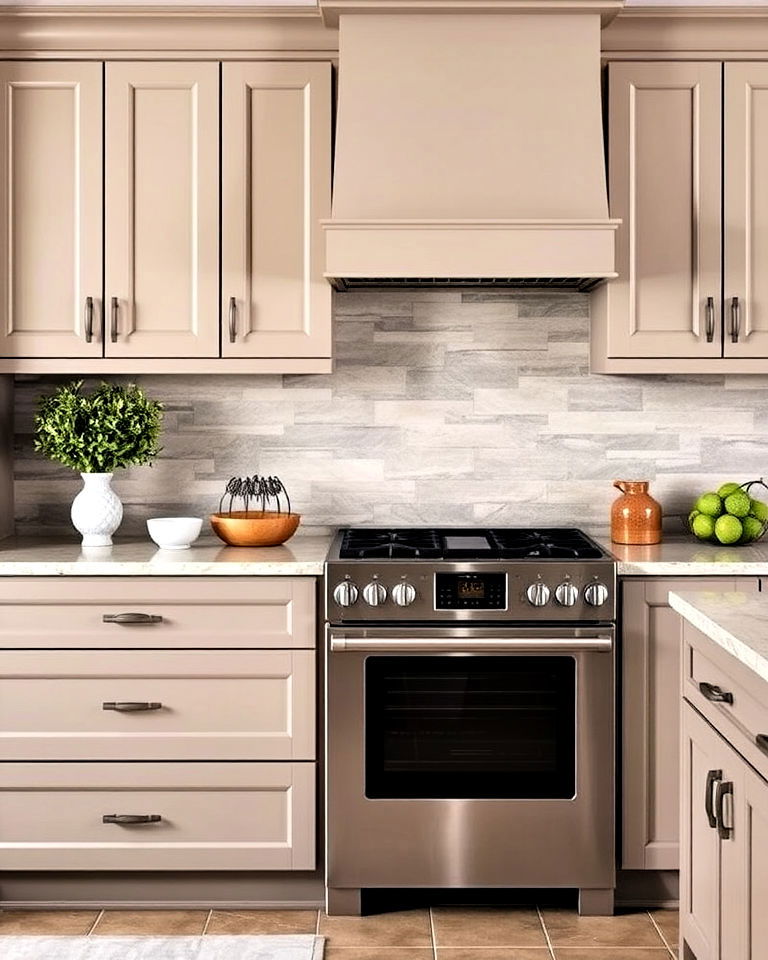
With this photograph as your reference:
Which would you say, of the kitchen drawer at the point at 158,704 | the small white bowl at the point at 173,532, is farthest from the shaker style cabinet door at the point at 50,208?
the kitchen drawer at the point at 158,704

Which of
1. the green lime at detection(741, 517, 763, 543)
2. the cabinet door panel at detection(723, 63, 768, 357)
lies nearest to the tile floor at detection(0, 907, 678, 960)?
the green lime at detection(741, 517, 763, 543)

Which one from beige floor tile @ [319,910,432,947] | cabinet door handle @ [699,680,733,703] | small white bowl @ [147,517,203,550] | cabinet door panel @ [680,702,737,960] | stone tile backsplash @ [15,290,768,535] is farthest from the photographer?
stone tile backsplash @ [15,290,768,535]

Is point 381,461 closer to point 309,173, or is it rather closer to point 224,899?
point 309,173

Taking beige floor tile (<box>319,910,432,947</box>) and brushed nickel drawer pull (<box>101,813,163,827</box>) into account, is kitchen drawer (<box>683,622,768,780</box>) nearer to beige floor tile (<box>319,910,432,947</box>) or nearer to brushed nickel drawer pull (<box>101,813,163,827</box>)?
beige floor tile (<box>319,910,432,947</box>)

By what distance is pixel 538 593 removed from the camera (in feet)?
10.1

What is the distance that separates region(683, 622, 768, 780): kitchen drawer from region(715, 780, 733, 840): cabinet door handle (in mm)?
90

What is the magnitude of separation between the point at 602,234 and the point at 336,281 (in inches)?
30.6

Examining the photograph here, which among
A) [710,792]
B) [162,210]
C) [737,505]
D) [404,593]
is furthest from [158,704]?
[737,505]

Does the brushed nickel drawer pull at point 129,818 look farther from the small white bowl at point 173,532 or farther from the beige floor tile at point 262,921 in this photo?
the small white bowl at point 173,532

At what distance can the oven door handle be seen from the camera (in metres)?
3.07

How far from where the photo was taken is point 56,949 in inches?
116

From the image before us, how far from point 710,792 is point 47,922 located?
1.86 meters

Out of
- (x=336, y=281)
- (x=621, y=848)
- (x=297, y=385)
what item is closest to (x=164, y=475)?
(x=297, y=385)

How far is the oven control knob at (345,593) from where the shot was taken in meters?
3.07
